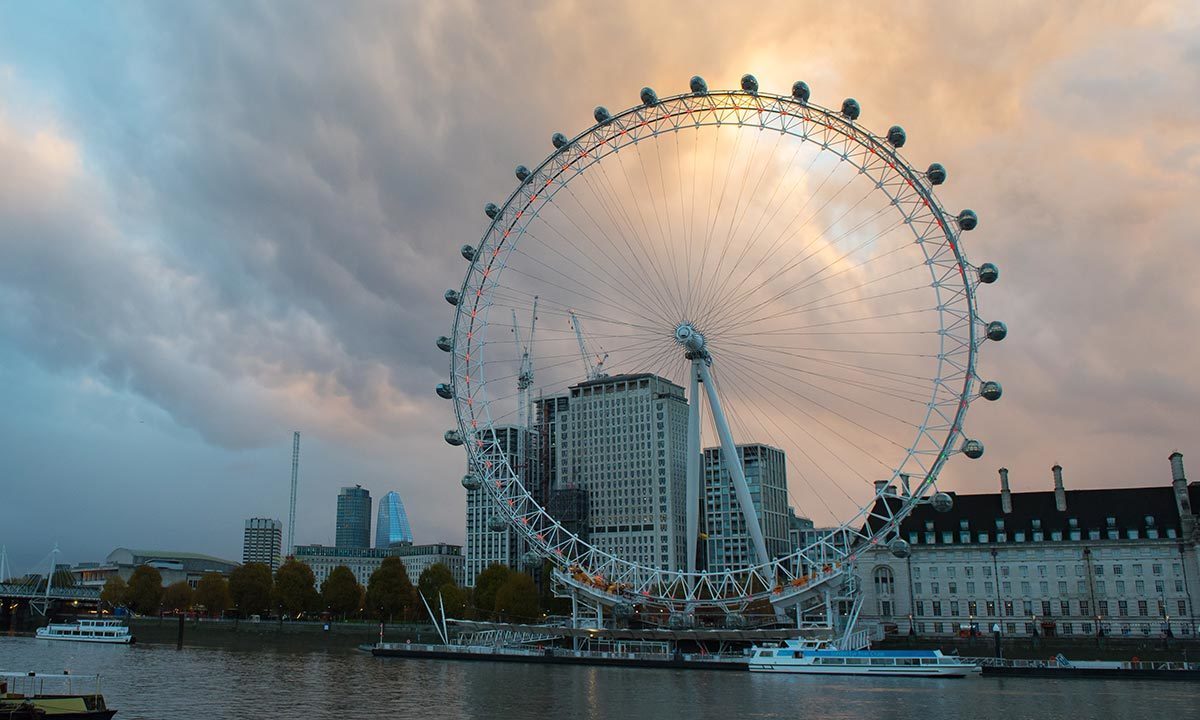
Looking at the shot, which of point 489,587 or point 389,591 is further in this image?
point 389,591

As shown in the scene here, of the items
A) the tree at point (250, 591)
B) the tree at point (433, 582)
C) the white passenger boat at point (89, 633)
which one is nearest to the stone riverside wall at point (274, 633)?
the tree at point (250, 591)

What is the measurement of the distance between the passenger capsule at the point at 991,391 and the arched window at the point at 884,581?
4086 cm

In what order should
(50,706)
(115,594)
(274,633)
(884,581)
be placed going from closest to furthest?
(50,706)
(884,581)
(274,633)
(115,594)

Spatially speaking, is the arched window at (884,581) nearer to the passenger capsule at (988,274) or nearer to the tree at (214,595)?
the passenger capsule at (988,274)

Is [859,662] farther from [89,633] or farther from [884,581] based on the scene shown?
[89,633]

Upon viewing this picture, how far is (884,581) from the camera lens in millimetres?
104062

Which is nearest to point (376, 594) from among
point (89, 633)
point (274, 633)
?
point (274, 633)

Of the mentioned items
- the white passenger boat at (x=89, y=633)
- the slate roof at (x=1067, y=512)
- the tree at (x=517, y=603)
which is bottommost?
the white passenger boat at (x=89, y=633)

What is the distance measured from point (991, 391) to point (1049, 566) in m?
39.5

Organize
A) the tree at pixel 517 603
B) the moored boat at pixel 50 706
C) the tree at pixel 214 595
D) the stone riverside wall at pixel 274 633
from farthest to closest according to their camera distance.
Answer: the tree at pixel 214 595 < the tree at pixel 517 603 < the stone riverside wall at pixel 274 633 < the moored boat at pixel 50 706

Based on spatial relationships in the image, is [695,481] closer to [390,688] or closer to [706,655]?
[706,655]

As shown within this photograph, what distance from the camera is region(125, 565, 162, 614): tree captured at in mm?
163250

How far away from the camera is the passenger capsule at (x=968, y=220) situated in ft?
225

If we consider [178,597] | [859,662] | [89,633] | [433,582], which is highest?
[433,582]
